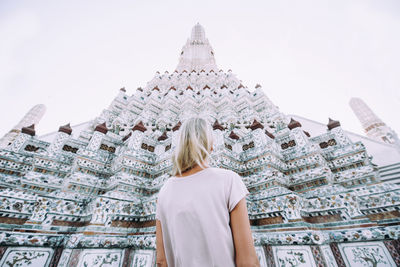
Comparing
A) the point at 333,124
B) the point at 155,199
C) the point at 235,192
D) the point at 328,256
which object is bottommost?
the point at 328,256

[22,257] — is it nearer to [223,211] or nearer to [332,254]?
[223,211]

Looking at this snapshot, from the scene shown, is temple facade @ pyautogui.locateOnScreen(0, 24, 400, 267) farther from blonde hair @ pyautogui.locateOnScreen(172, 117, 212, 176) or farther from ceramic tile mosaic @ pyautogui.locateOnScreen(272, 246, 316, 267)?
blonde hair @ pyautogui.locateOnScreen(172, 117, 212, 176)

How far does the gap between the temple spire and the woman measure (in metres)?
13.6

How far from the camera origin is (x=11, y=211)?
122 inches

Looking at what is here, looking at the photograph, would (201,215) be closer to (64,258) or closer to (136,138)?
(64,258)

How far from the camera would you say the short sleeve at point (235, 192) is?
102 cm

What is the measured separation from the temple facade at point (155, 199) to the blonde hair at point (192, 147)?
2.50 metres

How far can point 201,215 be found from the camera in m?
1.01

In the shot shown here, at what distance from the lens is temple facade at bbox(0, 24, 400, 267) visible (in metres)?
2.68

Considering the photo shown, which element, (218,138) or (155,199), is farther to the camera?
(218,138)

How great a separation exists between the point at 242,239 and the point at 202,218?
254 millimetres

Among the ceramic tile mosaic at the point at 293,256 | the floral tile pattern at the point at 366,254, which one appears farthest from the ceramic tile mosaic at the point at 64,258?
the floral tile pattern at the point at 366,254

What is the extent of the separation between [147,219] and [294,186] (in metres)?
3.59

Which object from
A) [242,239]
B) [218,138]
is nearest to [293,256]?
[242,239]
